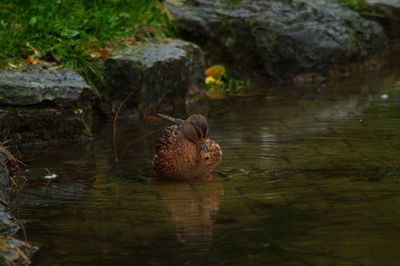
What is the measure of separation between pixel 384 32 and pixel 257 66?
13.0 feet

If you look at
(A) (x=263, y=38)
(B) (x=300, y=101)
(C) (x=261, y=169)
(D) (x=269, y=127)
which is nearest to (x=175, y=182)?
(C) (x=261, y=169)

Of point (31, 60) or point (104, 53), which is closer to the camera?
point (31, 60)

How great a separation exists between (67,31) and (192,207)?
15.1 ft

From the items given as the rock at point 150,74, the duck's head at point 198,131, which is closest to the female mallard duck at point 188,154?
the duck's head at point 198,131

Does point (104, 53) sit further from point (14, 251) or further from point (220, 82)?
point (14, 251)

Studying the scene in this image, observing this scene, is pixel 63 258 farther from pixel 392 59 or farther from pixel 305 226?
pixel 392 59

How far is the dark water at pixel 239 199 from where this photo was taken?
4.18 m

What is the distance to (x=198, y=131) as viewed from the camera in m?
6.00

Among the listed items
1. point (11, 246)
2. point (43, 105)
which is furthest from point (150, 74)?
point (11, 246)

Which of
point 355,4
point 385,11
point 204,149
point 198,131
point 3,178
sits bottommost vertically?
point 385,11

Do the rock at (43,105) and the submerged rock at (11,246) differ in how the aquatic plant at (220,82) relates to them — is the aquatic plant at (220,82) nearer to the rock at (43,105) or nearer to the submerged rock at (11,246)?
the rock at (43,105)

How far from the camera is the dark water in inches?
164

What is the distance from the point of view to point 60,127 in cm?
815

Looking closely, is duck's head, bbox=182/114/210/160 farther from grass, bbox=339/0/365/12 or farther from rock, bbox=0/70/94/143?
grass, bbox=339/0/365/12
